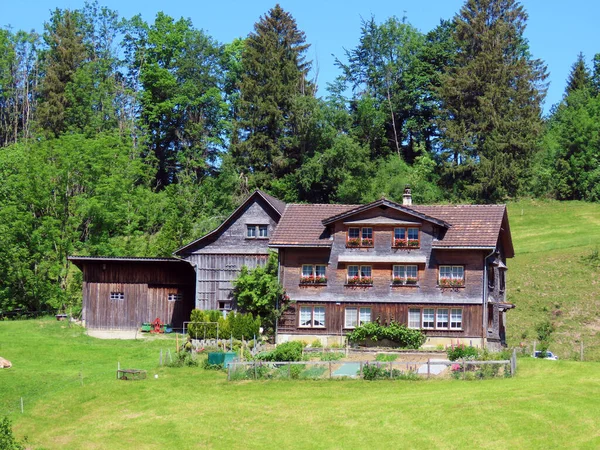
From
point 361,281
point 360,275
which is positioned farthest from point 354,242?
point 361,281

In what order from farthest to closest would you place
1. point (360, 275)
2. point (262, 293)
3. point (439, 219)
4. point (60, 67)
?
point (60, 67)
point (262, 293)
point (360, 275)
point (439, 219)

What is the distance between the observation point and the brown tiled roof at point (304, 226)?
198ft

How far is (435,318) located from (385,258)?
13.7ft

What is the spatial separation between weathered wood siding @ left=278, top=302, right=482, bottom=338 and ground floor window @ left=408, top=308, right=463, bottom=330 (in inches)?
7.3

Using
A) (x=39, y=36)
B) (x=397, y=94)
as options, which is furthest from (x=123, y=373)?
(x=39, y=36)

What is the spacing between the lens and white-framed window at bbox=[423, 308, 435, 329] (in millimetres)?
58469

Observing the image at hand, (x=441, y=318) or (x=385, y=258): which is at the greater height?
(x=385, y=258)

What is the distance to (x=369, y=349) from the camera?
5694 cm

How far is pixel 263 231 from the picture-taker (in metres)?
66.0

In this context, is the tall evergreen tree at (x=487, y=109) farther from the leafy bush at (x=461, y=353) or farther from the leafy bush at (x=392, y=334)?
the leafy bush at (x=461, y=353)

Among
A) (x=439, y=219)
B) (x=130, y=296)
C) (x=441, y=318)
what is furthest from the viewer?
(x=130, y=296)

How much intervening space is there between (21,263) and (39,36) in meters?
53.6

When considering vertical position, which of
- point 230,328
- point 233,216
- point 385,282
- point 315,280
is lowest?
point 230,328

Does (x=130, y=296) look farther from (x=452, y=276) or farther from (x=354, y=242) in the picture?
(x=452, y=276)
